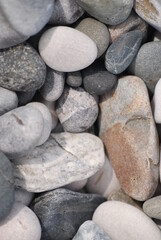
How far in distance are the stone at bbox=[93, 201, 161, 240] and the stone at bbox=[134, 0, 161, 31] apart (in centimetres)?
62

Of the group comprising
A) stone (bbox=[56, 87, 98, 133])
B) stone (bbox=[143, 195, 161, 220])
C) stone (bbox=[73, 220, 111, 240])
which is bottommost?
stone (bbox=[143, 195, 161, 220])

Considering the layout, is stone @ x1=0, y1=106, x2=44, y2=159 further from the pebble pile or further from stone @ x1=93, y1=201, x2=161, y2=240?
stone @ x1=93, y1=201, x2=161, y2=240

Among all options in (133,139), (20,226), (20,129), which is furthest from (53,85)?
(20,226)

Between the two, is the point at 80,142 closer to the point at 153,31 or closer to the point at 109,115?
the point at 109,115

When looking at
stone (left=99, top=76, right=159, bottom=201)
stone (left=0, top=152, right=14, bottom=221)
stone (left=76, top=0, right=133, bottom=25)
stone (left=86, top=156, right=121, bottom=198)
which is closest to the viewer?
stone (left=0, top=152, right=14, bottom=221)

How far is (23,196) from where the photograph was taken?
1.43 m

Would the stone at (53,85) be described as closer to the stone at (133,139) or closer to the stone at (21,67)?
the stone at (21,67)

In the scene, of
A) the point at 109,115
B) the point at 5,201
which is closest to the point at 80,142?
the point at 109,115

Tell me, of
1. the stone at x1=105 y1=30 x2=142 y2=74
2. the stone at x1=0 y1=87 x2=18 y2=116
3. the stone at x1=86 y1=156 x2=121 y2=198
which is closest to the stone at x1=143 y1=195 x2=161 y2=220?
the stone at x1=86 y1=156 x2=121 y2=198

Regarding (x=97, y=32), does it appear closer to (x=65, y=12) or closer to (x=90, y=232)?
(x=65, y=12)

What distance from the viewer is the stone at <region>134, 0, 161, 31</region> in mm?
1413

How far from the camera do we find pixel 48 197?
142 cm

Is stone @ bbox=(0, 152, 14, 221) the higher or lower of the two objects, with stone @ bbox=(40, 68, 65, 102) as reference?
lower

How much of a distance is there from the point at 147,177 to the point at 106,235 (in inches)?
9.3
